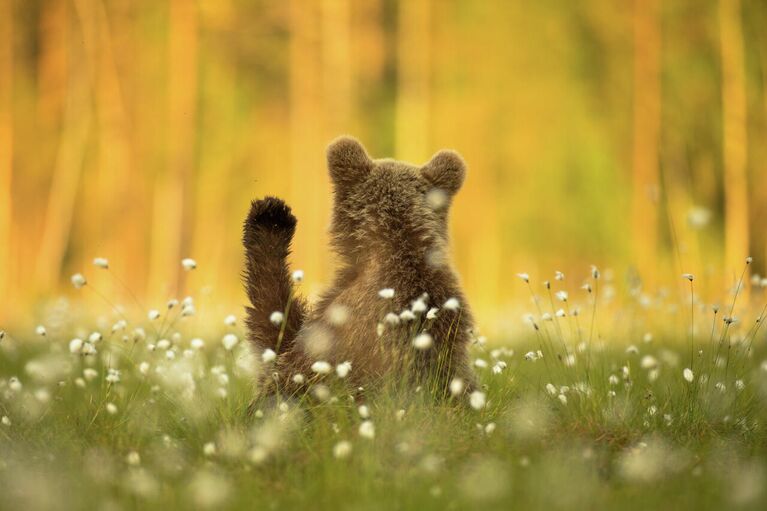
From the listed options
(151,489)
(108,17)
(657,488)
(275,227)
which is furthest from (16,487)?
(108,17)

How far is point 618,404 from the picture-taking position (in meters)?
4.35

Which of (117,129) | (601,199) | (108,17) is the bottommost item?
(601,199)

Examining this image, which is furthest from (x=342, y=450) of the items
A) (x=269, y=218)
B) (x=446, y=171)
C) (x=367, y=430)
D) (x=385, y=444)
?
(x=446, y=171)

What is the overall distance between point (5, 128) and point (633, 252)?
1898 cm

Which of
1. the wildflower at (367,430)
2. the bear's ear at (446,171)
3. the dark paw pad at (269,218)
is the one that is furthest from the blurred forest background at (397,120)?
the wildflower at (367,430)

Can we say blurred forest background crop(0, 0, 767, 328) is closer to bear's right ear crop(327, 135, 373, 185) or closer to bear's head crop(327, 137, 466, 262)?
bear's head crop(327, 137, 466, 262)

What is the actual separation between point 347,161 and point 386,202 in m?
0.37

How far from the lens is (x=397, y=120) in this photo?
2462cm

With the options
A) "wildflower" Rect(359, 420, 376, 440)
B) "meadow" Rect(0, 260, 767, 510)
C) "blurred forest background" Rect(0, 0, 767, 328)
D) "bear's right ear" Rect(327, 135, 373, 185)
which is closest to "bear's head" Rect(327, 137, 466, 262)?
"bear's right ear" Rect(327, 135, 373, 185)

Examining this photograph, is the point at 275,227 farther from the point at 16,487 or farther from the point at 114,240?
the point at 114,240

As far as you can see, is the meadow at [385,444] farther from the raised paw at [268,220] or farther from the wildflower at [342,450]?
the raised paw at [268,220]

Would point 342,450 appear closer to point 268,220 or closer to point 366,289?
point 366,289

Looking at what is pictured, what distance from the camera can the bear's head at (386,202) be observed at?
15.0ft

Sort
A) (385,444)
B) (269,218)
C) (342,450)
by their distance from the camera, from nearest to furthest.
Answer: (342,450) → (385,444) → (269,218)
